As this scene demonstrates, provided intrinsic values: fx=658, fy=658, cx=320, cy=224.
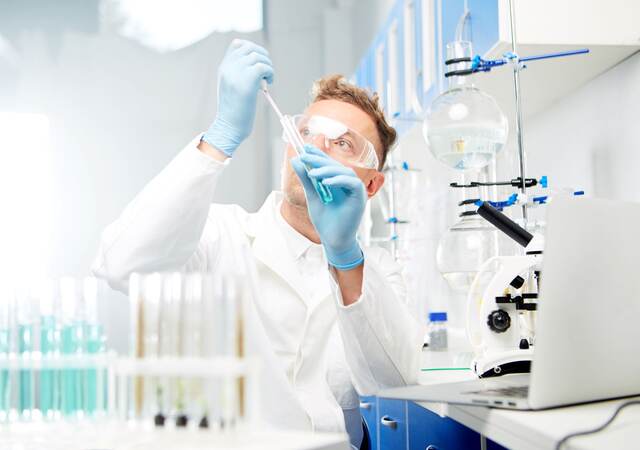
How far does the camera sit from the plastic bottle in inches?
88.6

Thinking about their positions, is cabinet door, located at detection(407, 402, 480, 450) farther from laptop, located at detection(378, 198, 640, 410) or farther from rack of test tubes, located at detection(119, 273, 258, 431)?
rack of test tubes, located at detection(119, 273, 258, 431)

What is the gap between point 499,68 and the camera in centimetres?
167

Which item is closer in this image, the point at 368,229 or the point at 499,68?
the point at 499,68

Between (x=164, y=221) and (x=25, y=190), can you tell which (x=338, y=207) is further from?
(x=25, y=190)

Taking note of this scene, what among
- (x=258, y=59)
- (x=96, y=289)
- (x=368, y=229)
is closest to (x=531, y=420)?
(x=96, y=289)

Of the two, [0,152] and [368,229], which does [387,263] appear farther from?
[0,152]

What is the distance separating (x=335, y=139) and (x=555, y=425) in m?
0.98

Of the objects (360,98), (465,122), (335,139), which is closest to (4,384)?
(335,139)

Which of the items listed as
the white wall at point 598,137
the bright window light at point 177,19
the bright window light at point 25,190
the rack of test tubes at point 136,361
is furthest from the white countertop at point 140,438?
the bright window light at point 177,19

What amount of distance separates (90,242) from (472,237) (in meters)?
2.50

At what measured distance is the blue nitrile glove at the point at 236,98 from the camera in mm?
1272

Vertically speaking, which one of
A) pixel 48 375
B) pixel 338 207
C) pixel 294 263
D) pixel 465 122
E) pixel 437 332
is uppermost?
pixel 465 122

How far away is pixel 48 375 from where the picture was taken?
0.70 meters

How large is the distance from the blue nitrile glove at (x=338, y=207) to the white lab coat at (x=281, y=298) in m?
0.05
